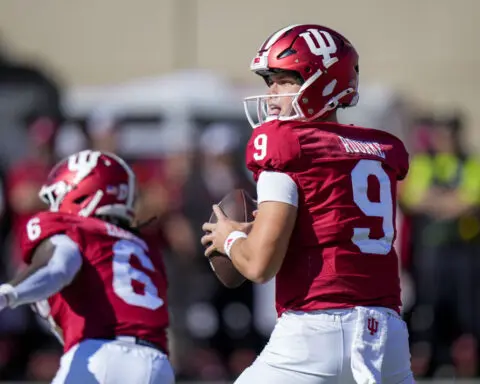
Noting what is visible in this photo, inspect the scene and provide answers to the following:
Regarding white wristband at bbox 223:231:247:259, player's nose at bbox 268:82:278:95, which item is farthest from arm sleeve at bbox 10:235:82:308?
player's nose at bbox 268:82:278:95

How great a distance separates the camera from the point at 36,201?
9648 millimetres

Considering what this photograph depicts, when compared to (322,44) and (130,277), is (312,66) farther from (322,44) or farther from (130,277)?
(130,277)

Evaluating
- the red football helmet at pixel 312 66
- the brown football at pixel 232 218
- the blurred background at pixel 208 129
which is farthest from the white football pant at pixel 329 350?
the blurred background at pixel 208 129

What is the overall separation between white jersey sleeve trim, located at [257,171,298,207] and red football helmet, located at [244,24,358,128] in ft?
1.00

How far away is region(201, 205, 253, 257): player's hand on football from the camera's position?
4266 mm

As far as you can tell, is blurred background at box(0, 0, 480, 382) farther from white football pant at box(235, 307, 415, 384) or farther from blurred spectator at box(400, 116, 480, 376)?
white football pant at box(235, 307, 415, 384)

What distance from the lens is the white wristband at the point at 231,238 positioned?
419 cm

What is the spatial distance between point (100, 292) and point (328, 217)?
1249mm

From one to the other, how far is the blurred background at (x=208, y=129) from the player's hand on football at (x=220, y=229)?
72.4 inches

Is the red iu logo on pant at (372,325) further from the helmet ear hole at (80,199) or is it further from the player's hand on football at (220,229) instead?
the helmet ear hole at (80,199)

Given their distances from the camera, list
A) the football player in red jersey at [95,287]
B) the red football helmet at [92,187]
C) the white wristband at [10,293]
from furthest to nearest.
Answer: the red football helmet at [92,187], the football player in red jersey at [95,287], the white wristband at [10,293]

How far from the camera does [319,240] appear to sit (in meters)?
4.12

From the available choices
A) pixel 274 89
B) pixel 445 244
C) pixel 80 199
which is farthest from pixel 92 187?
pixel 445 244

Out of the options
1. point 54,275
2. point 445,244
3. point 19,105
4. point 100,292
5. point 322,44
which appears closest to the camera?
point 322,44
